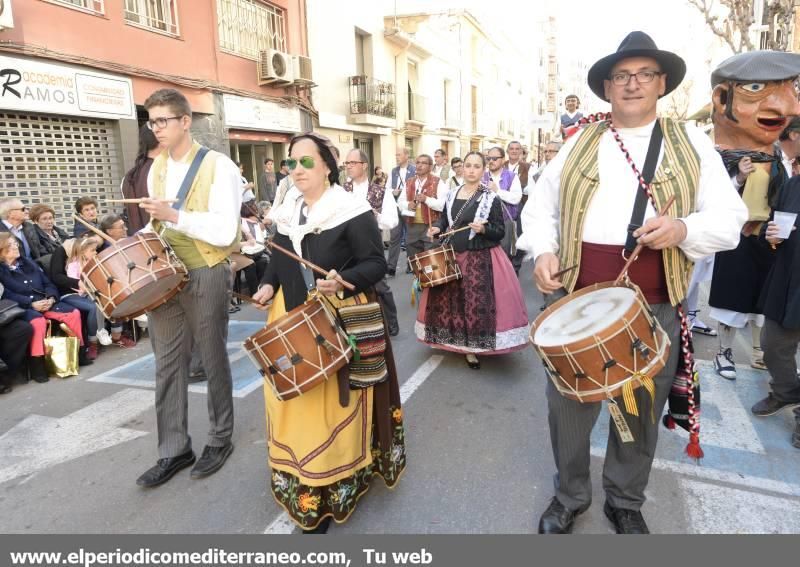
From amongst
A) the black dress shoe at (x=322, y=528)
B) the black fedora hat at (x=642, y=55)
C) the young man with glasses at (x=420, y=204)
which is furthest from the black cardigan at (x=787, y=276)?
the young man with glasses at (x=420, y=204)

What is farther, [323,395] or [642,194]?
[323,395]

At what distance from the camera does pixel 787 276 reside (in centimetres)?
346

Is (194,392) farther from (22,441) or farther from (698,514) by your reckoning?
(698,514)

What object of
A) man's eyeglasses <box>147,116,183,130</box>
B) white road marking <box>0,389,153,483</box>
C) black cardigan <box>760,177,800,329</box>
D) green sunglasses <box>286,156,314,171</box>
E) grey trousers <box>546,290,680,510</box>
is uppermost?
man's eyeglasses <box>147,116,183,130</box>

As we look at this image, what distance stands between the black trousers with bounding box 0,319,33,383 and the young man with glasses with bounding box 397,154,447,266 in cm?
470

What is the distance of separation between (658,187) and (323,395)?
1.68 m

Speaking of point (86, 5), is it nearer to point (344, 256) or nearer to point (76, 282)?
point (76, 282)

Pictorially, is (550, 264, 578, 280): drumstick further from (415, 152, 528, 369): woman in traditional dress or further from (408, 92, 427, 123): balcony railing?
(408, 92, 427, 123): balcony railing

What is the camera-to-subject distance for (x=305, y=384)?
7.28 feet

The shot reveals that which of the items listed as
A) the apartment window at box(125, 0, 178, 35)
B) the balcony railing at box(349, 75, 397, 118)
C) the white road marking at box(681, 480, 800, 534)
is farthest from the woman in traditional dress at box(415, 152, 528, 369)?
the balcony railing at box(349, 75, 397, 118)

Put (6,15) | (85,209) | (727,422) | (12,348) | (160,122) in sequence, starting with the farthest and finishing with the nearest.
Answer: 1. (6,15)
2. (85,209)
3. (12,348)
4. (727,422)
5. (160,122)

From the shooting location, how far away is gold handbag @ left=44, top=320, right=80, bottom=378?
16.1 ft

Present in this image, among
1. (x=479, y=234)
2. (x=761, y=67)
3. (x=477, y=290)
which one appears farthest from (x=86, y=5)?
(x=761, y=67)

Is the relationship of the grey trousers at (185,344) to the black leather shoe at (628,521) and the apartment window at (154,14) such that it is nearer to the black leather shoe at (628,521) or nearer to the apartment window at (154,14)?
the black leather shoe at (628,521)
